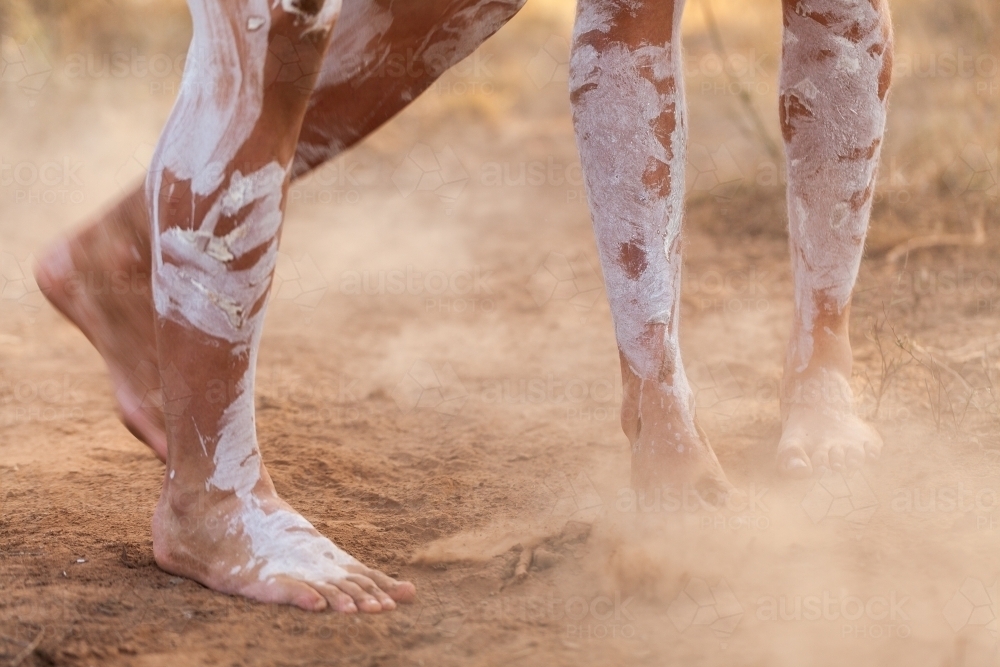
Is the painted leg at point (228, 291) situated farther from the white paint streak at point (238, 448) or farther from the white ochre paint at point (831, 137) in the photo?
the white ochre paint at point (831, 137)

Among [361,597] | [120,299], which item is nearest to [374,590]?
[361,597]

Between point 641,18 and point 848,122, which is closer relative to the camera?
point 641,18

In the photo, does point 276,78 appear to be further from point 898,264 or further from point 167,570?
point 898,264

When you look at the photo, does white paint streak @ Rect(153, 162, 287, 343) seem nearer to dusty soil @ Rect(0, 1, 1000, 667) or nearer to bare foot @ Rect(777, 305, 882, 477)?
dusty soil @ Rect(0, 1, 1000, 667)

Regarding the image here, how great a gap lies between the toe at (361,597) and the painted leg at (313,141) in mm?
475

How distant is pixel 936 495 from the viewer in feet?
5.72

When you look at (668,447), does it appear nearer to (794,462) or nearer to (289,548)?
(794,462)

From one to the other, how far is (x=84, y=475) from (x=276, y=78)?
1003mm

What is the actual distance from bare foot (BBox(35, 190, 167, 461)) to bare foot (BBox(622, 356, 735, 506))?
0.77 m

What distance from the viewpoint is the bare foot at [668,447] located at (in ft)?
5.38

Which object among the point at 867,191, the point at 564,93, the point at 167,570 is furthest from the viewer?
the point at 564,93

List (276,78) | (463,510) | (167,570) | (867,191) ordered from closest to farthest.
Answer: (276,78), (167,570), (463,510), (867,191)

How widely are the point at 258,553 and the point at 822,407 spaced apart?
1076mm

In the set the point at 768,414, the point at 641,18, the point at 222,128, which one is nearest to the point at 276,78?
the point at 222,128
